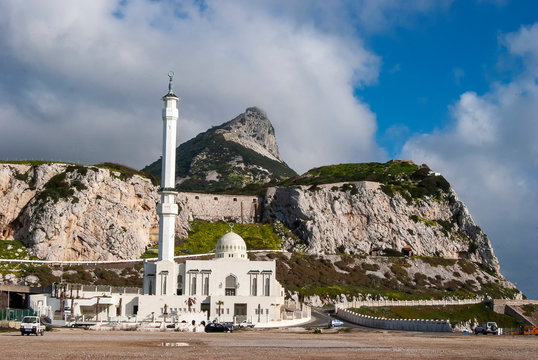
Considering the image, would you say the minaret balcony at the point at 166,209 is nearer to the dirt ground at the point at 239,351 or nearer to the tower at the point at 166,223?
the tower at the point at 166,223

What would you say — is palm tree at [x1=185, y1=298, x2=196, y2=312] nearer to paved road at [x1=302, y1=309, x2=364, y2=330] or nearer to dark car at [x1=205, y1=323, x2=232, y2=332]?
paved road at [x1=302, y1=309, x2=364, y2=330]

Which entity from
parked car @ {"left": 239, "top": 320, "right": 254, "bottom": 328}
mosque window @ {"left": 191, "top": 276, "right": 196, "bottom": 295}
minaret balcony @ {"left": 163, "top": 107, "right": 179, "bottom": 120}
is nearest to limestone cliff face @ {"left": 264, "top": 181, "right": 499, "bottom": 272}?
mosque window @ {"left": 191, "top": 276, "right": 196, "bottom": 295}

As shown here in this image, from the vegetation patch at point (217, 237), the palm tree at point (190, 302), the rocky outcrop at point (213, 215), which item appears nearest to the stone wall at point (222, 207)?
the rocky outcrop at point (213, 215)

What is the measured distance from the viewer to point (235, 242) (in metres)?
87.8

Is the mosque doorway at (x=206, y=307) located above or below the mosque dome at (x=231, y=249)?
below

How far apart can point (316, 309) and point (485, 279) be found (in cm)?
4812

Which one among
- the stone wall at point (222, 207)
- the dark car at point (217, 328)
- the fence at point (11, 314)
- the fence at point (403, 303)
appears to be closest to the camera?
the fence at point (11, 314)

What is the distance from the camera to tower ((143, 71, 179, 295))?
271 ft

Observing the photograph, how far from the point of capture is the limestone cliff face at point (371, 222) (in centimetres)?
13138

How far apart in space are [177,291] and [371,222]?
198 ft

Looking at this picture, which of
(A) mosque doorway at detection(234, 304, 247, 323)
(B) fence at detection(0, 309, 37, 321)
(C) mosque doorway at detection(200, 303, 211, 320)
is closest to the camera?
(B) fence at detection(0, 309, 37, 321)

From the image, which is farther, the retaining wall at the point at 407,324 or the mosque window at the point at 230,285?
the mosque window at the point at 230,285

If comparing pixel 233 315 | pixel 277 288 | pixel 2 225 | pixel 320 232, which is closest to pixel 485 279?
pixel 320 232

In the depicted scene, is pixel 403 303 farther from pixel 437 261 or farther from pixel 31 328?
pixel 31 328
